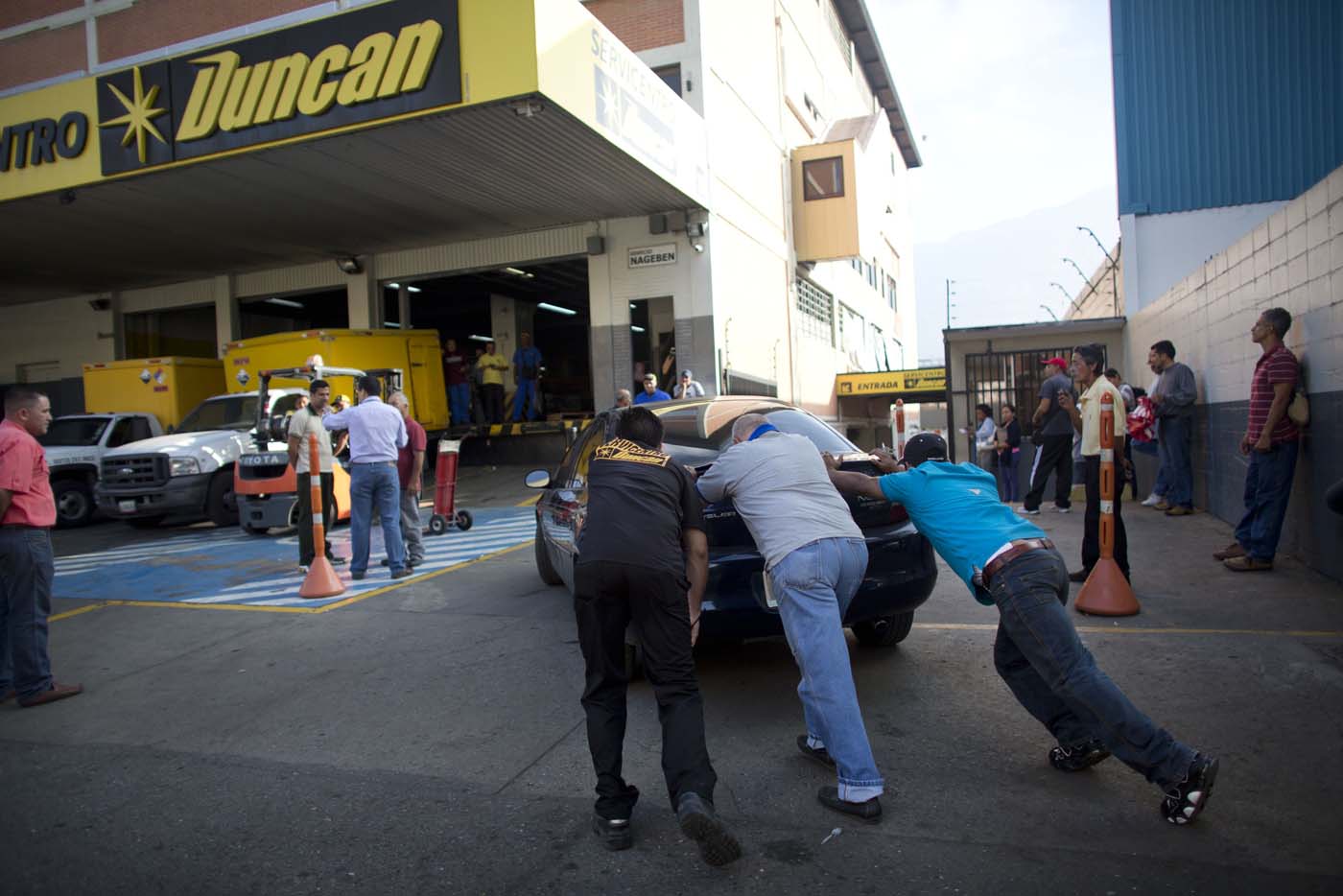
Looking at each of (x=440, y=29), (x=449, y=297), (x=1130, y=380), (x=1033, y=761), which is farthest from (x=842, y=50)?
(x=1033, y=761)

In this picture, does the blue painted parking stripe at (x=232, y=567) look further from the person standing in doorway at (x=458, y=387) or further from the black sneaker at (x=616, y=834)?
the person standing in doorway at (x=458, y=387)

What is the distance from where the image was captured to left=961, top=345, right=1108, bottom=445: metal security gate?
17.1 meters

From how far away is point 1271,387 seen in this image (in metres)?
6.49

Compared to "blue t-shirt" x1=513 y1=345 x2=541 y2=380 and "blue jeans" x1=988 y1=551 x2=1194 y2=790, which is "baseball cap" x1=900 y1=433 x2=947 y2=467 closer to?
"blue jeans" x1=988 y1=551 x2=1194 y2=790

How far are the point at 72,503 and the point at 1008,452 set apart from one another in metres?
16.2

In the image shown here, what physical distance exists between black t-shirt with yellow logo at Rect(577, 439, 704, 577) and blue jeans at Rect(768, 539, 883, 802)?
1.49 feet

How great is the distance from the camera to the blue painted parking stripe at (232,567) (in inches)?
331

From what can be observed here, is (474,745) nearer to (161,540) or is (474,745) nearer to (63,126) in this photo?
(161,540)

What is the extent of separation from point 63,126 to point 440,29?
7417 millimetres

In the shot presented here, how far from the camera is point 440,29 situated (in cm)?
1213

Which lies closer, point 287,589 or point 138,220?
point 287,589

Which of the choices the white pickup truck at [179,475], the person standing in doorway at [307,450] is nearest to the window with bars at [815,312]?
the white pickup truck at [179,475]

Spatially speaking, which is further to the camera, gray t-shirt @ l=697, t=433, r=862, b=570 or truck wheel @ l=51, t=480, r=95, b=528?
truck wheel @ l=51, t=480, r=95, b=528

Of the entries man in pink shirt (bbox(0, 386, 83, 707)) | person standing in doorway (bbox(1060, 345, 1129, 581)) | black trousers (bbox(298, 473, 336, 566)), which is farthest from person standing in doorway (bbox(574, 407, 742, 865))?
black trousers (bbox(298, 473, 336, 566))
